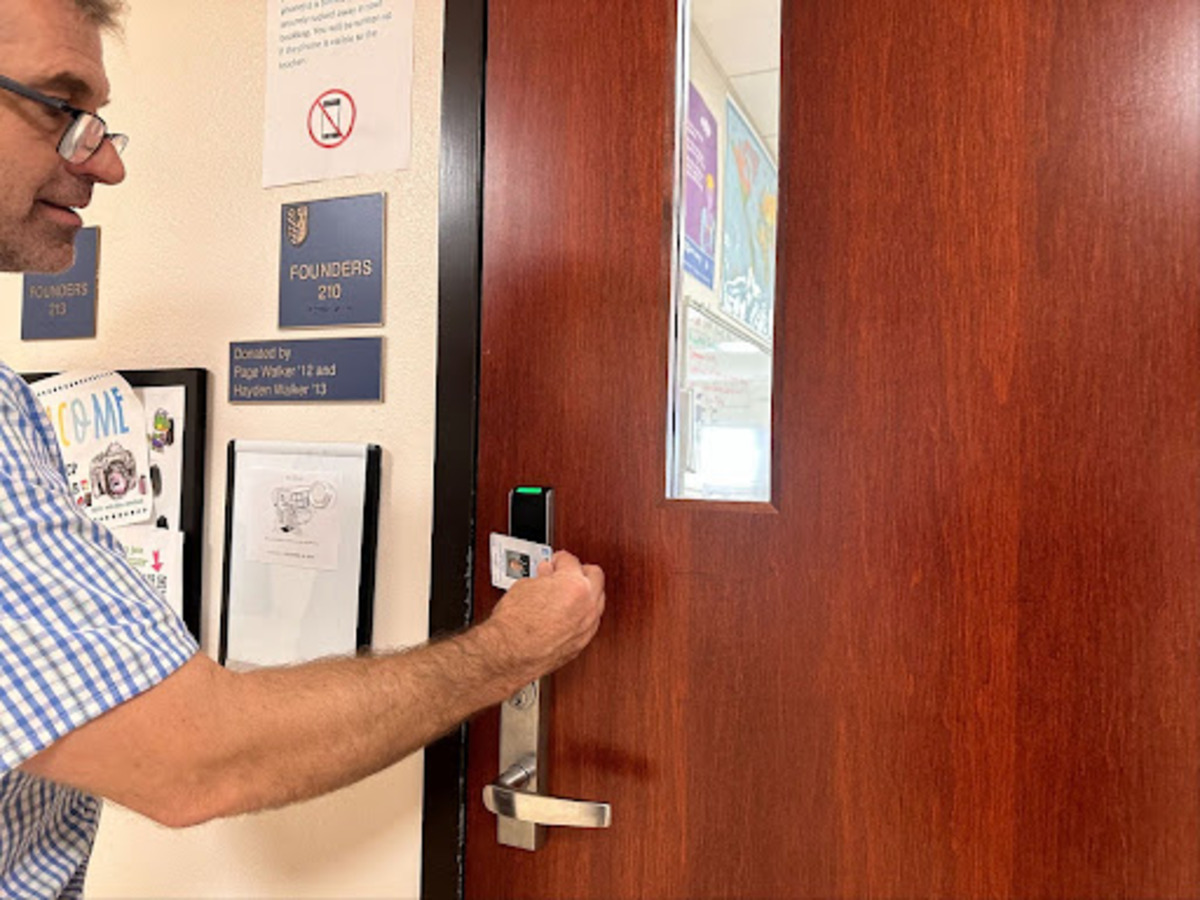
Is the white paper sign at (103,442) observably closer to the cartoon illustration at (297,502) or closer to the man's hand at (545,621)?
the cartoon illustration at (297,502)

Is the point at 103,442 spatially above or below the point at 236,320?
below

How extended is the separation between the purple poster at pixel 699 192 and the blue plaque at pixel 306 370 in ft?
1.36

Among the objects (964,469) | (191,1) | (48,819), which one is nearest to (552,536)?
(964,469)

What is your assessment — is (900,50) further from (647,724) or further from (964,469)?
(647,724)

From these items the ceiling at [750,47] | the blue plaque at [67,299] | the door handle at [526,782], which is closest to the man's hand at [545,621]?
the door handle at [526,782]

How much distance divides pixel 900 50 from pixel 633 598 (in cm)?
62

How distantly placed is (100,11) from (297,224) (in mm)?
374

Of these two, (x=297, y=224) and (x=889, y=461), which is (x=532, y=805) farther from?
(x=297, y=224)

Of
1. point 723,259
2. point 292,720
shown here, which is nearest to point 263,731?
point 292,720

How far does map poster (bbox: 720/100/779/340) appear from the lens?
3.17ft

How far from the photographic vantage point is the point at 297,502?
121cm

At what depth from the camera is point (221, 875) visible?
49.9 inches

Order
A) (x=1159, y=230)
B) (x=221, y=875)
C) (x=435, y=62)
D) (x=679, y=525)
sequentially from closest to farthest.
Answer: (x=1159, y=230) → (x=679, y=525) → (x=435, y=62) → (x=221, y=875)

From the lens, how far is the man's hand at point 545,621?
900mm
